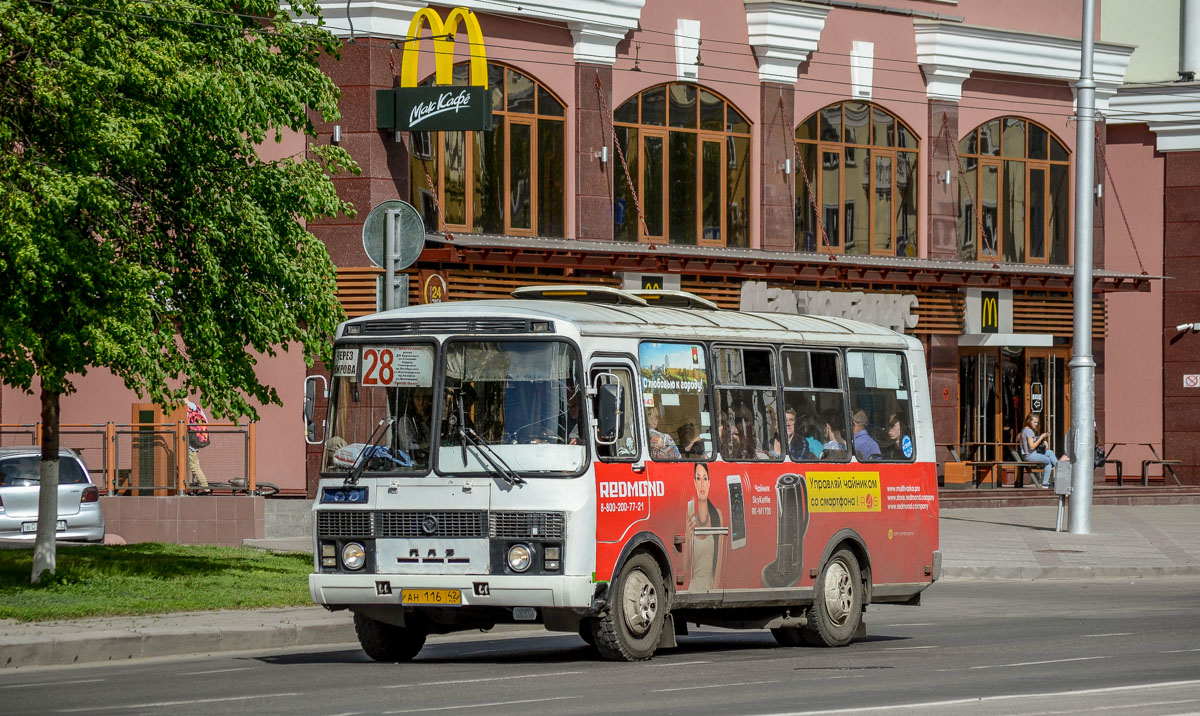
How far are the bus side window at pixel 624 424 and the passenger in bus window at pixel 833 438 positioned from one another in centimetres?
266

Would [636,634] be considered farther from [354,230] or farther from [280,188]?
[354,230]

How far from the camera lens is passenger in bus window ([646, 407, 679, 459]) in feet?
50.6

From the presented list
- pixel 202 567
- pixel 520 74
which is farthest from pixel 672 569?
pixel 520 74

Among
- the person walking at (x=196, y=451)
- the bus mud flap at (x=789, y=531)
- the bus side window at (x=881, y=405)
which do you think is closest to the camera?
the bus mud flap at (x=789, y=531)

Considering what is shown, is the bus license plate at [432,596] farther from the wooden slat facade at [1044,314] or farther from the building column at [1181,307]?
the building column at [1181,307]

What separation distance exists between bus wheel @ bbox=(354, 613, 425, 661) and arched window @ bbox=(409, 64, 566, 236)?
17.7m

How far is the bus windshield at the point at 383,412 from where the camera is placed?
1485 centimetres

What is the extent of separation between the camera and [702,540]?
15.8m

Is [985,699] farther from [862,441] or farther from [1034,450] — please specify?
[1034,450]

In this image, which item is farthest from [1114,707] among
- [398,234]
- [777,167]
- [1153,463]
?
[1153,463]

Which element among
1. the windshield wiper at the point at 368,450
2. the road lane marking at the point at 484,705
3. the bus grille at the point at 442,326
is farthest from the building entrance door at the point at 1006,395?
the road lane marking at the point at 484,705

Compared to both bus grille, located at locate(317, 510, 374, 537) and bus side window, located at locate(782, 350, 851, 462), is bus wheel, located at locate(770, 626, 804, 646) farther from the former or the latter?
bus grille, located at locate(317, 510, 374, 537)

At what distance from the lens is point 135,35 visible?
19.7 m

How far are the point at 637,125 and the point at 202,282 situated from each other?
649 inches
